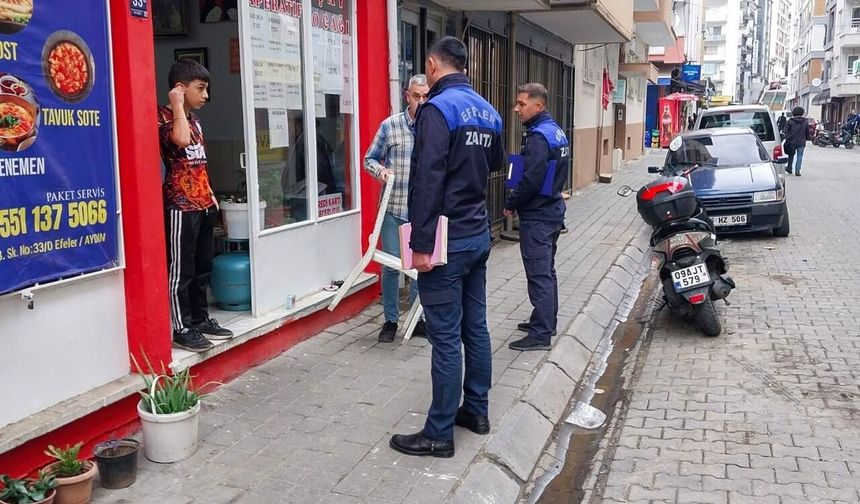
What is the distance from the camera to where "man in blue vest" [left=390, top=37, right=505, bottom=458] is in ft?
12.0

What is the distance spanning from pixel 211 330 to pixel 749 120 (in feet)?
44.0

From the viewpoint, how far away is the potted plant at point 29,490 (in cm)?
307

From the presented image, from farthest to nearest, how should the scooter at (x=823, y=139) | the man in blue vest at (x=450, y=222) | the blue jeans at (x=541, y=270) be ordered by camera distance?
the scooter at (x=823, y=139) < the blue jeans at (x=541, y=270) < the man in blue vest at (x=450, y=222)

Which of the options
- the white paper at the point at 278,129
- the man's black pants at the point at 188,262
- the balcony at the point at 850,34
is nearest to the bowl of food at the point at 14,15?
the man's black pants at the point at 188,262

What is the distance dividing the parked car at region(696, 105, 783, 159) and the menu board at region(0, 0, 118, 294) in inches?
526

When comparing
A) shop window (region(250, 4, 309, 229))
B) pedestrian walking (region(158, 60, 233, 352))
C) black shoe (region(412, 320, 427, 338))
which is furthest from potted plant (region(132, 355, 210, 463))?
black shoe (region(412, 320, 427, 338))

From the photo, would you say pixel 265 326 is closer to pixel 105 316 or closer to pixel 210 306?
pixel 210 306

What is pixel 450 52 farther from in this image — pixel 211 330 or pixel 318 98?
pixel 318 98

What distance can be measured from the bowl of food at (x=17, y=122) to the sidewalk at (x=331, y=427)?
1.63m

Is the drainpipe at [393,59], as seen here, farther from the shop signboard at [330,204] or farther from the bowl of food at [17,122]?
the bowl of food at [17,122]

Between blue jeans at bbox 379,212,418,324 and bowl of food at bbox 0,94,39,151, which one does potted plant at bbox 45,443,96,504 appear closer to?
bowl of food at bbox 0,94,39,151

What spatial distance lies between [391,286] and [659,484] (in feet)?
8.37

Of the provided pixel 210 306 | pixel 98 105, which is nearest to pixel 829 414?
pixel 210 306

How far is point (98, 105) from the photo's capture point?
3766 millimetres
